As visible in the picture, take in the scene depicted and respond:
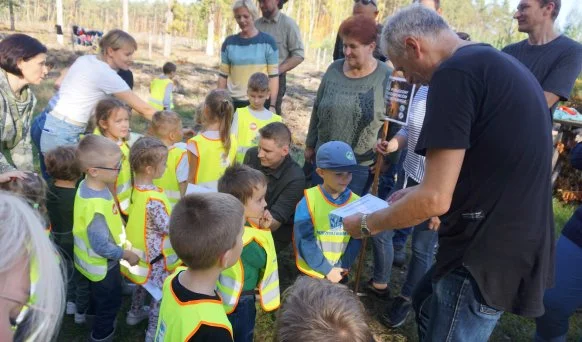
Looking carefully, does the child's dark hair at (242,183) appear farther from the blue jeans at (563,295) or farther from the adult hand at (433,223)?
the blue jeans at (563,295)

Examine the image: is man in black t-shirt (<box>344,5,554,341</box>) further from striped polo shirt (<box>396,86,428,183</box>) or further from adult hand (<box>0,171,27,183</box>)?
adult hand (<box>0,171,27,183</box>)

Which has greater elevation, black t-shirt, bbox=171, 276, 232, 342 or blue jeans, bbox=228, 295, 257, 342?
black t-shirt, bbox=171, 276, 232, 342

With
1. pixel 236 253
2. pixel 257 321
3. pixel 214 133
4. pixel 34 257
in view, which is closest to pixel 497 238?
pixel 236 253

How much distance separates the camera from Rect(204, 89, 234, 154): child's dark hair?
139 inches

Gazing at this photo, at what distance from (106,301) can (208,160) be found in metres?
1.38

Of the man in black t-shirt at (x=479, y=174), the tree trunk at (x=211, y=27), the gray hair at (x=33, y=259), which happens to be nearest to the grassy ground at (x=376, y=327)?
the man in black t-shirt at (x=479, y=174)

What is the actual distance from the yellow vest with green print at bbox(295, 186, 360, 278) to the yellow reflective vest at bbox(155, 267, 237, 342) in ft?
4.34

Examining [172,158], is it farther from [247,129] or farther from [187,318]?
[187,318]

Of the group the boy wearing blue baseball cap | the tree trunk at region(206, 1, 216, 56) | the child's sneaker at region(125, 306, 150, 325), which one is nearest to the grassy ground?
the child's sneaker at region(125, 306, 150, 325)

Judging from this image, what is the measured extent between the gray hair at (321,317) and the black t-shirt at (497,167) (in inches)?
27.0

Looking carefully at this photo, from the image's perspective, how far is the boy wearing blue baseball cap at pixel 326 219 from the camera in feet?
9.41

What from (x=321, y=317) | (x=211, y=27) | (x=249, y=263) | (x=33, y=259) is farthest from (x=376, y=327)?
(x=211, y=27)

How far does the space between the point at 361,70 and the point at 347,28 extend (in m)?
0.37

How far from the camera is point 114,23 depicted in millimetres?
50844
